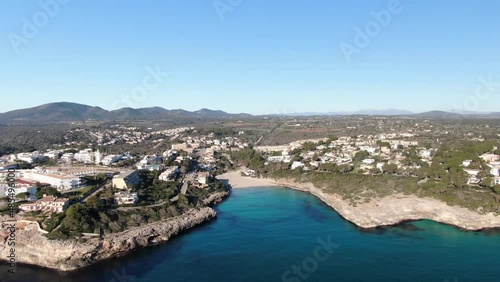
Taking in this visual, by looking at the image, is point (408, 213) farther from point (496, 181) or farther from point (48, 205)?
point (48, 205)

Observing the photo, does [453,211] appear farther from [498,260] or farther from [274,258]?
[274,258]

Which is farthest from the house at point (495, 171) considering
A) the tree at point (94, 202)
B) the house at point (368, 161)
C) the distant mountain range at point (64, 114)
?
the distant mountain range at point (64, 114)

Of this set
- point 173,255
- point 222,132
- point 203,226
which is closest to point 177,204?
point 203,226

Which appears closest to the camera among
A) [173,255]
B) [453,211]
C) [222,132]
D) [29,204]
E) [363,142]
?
[173,255]

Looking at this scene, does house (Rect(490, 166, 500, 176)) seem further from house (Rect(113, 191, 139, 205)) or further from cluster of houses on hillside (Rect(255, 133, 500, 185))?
house (Rect(113, 191, 139, 205))

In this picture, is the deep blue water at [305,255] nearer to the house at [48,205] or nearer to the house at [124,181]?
the house at [48,205]

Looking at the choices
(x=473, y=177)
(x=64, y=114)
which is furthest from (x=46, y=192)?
(x=64, y=114)
